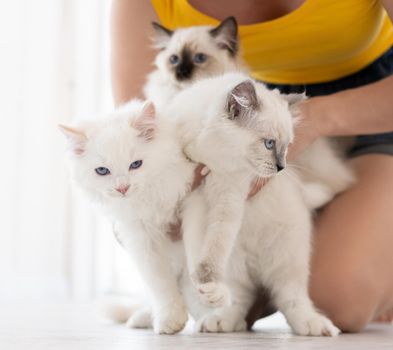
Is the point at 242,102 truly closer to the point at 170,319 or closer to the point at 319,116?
the point at 319,116

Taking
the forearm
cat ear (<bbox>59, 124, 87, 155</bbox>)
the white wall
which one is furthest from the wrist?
the white wall

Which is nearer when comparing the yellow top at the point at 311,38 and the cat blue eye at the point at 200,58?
the yellow top at the point at 311,38

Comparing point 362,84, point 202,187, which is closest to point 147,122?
point 202,187

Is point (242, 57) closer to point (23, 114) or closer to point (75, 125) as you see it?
point (75, 125)

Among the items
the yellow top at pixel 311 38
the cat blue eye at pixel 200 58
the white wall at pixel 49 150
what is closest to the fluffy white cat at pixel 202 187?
the yellow top at pixel 311 38

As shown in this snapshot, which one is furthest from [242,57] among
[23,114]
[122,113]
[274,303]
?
[23,114]

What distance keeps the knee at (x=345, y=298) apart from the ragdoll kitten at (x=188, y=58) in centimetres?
74

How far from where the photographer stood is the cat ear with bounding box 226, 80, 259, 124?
1515mm

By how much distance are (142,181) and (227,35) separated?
72 centimetres

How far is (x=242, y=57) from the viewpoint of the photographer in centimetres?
217

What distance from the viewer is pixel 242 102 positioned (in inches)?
60.1

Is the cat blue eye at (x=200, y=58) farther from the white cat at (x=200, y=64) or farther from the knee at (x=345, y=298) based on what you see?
the knee at (x=345, y=298)

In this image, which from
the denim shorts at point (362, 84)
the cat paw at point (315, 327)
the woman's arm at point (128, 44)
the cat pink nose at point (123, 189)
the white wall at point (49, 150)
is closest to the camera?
the cat pink nose at point (123, 189)

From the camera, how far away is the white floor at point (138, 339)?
1.37m
